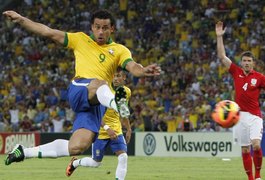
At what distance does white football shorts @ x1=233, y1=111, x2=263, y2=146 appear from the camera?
Answer: 15.7 meters

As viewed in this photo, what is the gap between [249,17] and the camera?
3497cm

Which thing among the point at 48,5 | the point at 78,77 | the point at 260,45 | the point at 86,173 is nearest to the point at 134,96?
the point at 260,45

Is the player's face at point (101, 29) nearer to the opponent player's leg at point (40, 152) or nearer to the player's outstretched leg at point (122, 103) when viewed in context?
the player's outstretched leg at point (122, 103)

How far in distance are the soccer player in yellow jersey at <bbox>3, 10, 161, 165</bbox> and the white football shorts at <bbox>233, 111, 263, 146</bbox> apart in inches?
182

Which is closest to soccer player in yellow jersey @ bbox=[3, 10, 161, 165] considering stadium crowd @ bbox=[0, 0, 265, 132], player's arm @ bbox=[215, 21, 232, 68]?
player's arm @ bbox=[215, 21, 232, 68]

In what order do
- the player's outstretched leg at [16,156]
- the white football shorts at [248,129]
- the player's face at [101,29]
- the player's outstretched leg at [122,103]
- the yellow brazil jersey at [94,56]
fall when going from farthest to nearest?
the white football shorts at [248,129] < the yellow brazil jersey at [94,56] < the player's face at [101,29] < the player's outstretched leg at [16,156] < the player's outstretched leg at [122,103]

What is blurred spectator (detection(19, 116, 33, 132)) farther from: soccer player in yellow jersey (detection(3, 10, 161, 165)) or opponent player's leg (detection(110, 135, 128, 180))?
soccer player in yellow jersey (detection(3, 10, 161, 165))

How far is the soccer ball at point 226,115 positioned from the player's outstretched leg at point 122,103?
226 centimetres

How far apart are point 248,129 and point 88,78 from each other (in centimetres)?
515

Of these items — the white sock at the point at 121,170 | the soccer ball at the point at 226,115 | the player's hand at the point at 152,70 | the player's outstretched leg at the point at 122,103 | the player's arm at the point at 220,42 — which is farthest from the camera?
the player's arm at the point at 220,42

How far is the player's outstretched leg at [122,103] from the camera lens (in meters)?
10.8

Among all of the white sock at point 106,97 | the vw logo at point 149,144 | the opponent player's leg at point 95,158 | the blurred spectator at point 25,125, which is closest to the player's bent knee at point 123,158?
the opponent player's leg at point 95,158

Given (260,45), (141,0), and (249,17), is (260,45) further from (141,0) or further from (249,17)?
(141,0)

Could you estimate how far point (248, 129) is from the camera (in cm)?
1577
